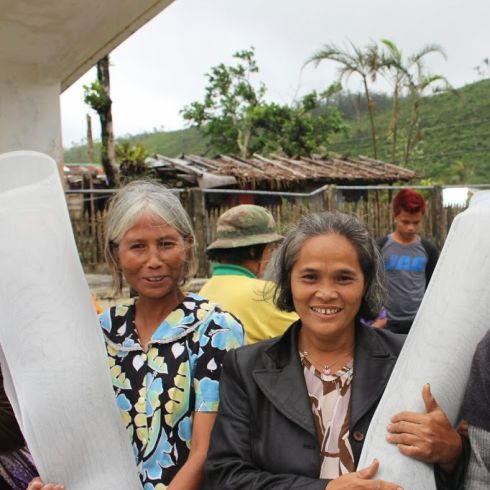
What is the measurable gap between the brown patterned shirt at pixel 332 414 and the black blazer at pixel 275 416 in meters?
0.02

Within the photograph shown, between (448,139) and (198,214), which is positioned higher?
(448,139)

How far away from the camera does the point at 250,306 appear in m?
2.60

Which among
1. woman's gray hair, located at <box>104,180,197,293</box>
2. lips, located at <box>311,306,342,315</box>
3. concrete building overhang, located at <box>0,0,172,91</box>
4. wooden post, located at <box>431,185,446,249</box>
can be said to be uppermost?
concrete building overhang, located at <box>0,0,172,91</box>

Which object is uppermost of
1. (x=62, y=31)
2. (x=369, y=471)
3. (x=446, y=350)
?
(x=62, y=31)

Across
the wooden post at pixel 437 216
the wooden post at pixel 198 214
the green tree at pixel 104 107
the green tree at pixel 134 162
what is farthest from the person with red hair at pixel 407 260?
the green tree at pixel 134 162

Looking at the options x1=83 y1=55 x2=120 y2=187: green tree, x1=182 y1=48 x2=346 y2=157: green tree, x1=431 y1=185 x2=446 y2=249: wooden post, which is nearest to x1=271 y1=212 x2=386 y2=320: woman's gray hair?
x1=431 y1=185 x2=446 y2=249: wooden post

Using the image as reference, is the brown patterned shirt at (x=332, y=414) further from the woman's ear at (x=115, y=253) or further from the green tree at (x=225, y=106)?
the green tree at (x=225, y=106)

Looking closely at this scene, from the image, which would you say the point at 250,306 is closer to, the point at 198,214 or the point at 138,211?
the point at 138,211

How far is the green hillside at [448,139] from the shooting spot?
27812mm

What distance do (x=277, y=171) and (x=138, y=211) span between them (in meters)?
12.4

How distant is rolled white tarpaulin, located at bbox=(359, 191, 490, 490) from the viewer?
136 centimetres

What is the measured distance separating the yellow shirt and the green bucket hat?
0.17 metres

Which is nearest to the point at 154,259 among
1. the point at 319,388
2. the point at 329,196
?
the point at 319,388

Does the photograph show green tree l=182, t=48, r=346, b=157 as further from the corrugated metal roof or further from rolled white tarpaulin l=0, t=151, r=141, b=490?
rolled white tarpaulin l=0, t=151, r=141, b=490
